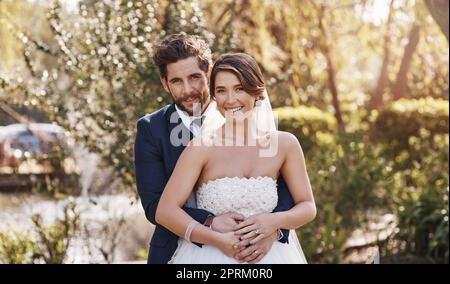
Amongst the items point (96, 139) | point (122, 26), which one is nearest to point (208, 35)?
point (122, 26)

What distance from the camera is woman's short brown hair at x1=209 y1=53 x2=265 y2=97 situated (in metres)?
2.92

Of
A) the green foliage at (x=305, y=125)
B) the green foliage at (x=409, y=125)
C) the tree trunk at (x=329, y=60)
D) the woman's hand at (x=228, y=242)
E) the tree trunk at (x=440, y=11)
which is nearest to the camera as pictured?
the woman's hand at (x=228, y=242)

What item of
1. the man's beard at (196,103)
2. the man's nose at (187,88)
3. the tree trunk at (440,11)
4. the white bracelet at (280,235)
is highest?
the tree trunk at (440,11)

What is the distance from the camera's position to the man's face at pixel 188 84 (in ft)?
10.5

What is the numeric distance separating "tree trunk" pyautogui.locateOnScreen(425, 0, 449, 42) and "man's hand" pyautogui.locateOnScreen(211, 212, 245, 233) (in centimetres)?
337

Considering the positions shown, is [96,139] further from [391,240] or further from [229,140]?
[229,140]

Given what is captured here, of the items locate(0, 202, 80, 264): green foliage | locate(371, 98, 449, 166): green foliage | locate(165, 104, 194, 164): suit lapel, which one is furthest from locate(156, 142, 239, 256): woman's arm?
locate(371, 98, 449, 166): green foliage

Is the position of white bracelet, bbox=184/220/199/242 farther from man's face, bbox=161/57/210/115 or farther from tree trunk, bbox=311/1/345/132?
tree trunk, bbox=311/1/345/132

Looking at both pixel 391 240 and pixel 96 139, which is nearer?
pixel 96 139

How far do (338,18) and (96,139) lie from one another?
25.1 ft

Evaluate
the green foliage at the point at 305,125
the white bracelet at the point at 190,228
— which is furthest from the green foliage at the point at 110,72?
the green foliage at the point at 305,125

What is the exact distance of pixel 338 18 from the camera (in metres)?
13.1

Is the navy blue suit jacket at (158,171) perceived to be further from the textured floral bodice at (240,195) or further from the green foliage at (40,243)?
the green foliage at (40,243)

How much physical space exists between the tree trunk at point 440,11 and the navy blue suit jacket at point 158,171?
121 inches
